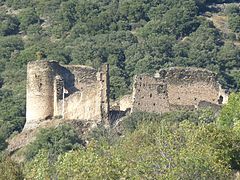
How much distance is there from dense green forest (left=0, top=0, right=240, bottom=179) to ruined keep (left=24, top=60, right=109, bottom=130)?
134 centimetres

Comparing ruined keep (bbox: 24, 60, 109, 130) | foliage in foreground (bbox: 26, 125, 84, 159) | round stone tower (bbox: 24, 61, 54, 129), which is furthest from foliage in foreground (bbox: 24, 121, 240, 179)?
round stone tower (bbox: 24, 61, 54, 129)

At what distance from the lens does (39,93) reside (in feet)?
201

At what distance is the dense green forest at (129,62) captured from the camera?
4284cm

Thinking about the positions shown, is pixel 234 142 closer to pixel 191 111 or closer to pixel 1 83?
pixel 191 111

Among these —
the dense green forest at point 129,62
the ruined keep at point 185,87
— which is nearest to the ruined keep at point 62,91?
the dense green forest at point 129,62

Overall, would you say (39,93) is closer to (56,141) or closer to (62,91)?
(62,91)

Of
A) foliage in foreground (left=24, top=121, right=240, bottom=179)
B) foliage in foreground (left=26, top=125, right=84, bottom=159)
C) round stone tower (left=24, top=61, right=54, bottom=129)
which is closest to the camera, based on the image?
foliage in foreground (left=24, top=121, right=240, bottom=179)

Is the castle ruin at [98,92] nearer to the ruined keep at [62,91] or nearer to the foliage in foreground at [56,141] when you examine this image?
the ruined keep at [62,91]

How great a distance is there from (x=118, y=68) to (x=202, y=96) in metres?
21.9

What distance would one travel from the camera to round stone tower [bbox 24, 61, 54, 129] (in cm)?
6103

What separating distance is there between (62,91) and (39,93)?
909 mm

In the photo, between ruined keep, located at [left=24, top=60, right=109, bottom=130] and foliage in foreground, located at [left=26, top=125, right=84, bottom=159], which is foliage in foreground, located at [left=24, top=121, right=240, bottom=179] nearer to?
foliage in foreground, located at [left=26, top=125, right=84, bottom=159]

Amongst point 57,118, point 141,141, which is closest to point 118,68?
point 57,118

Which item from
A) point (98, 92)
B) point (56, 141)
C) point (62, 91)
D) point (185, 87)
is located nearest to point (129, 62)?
point (185, 87)
